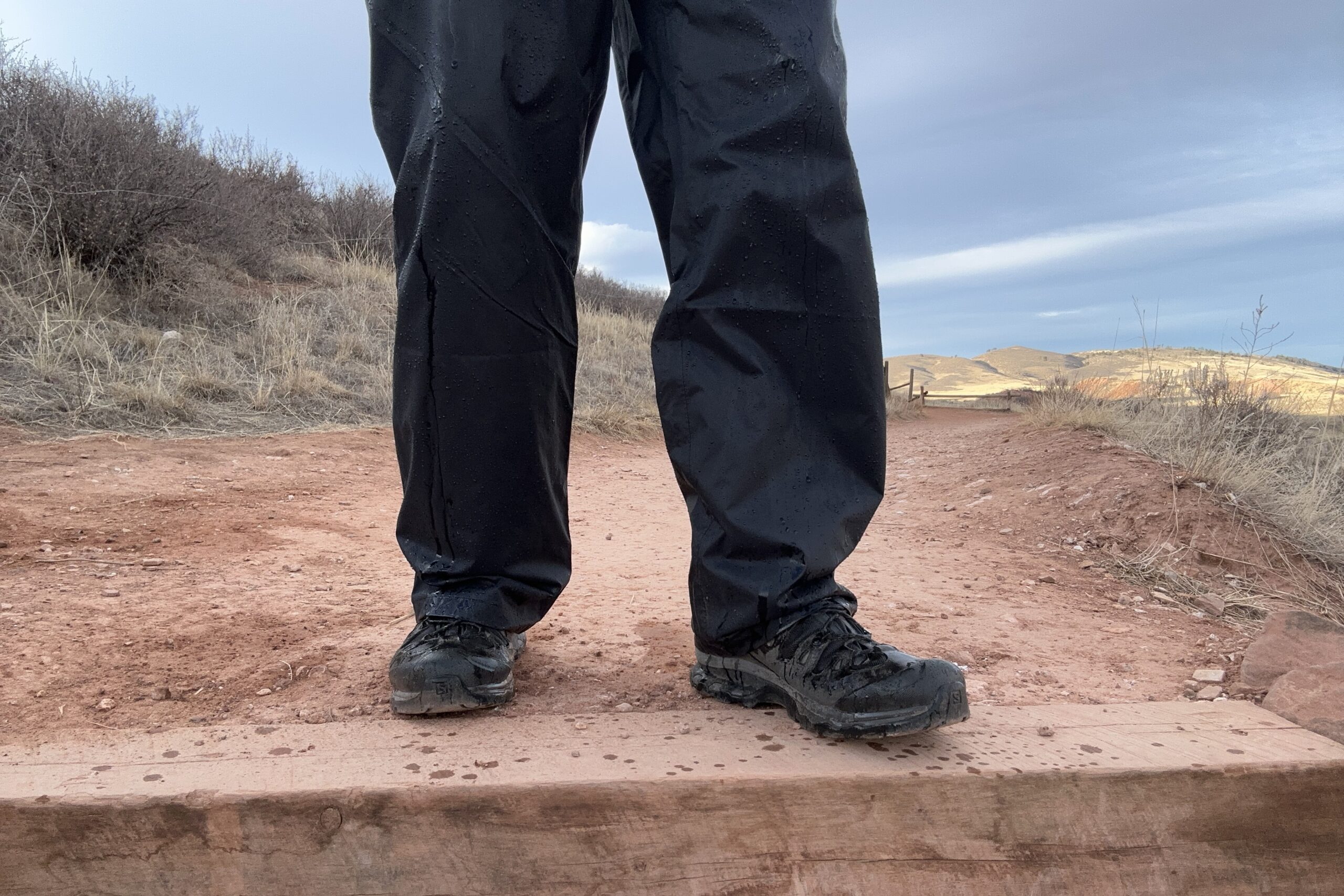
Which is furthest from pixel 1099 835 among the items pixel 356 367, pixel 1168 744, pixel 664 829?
pixel 356 367

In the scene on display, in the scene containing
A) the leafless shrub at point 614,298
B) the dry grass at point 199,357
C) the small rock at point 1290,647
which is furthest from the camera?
the leafless shrub at point 614,298

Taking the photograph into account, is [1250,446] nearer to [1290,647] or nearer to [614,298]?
[1290,647]

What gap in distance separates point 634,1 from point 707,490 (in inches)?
29.1

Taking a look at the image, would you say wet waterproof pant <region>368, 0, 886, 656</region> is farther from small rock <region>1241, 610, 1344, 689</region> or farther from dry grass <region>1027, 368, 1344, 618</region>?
dry grass <region>1027, 368, 1344, 618</region>

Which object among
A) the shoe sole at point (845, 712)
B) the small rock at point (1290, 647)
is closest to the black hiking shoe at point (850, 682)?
the shoe sole at point (845, 712)

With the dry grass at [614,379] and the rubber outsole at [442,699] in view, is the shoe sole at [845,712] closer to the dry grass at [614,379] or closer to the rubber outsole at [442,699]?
the rubber outsole at [442,699]

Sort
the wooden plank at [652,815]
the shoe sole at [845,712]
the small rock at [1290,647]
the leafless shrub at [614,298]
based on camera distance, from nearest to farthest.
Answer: the wooden plank at [652,815]
the shoe sole at [845,712]
the small rock at [1290,647]
the leafless shrub at [614,298]

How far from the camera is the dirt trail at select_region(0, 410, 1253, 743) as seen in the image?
136 centimetres

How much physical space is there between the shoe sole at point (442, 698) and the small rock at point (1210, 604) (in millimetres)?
2072

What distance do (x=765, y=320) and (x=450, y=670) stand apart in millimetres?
652

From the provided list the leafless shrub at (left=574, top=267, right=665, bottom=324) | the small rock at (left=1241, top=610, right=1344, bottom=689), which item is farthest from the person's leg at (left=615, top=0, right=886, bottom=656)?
the leafless shrub at (left=574, top=267, right=665, bottom=324)

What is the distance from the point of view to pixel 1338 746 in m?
1.18

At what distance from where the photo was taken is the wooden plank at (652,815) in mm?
978

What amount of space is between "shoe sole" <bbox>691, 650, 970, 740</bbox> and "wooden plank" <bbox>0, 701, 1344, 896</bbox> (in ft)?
0.08
